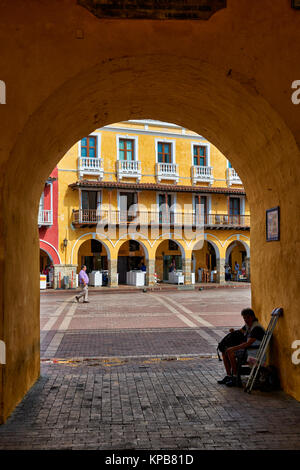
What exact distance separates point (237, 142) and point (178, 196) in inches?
843

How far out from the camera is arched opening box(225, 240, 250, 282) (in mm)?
30737

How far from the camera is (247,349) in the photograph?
5965mm

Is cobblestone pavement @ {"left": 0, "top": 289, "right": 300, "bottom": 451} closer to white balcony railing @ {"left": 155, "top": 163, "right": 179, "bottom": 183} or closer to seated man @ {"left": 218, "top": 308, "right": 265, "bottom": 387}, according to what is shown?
seated man @ {"left": 218, "top": 308, "right": 265, "bottom": 387}

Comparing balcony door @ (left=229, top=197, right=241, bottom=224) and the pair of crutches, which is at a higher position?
balcony door @ (left=229, top=197, right=241, bottom=224)

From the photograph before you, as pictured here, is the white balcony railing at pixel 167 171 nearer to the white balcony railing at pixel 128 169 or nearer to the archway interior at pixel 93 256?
the white balcony railing at pixel 128 169

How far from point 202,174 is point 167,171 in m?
2.67

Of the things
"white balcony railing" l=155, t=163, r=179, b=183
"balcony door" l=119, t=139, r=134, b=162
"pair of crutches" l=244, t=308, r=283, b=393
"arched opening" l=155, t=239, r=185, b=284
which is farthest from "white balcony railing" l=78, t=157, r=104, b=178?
"pair of crutches" l=244, t=308, r=283, b=393

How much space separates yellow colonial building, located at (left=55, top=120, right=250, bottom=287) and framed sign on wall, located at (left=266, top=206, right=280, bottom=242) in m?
19.8

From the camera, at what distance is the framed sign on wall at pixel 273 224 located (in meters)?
5.81

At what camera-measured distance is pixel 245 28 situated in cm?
502

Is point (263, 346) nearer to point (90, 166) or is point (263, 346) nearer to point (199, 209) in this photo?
point (90, 166)

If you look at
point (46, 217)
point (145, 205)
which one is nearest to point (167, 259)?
point (145, 205)

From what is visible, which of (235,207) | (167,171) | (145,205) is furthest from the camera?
(235,207)

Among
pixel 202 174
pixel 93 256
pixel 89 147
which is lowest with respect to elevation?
pixel 93 256
